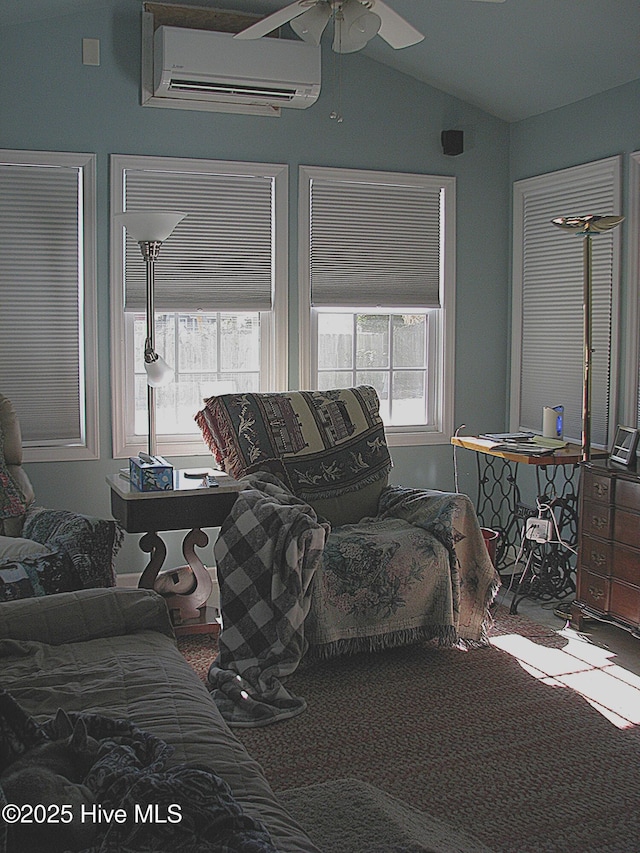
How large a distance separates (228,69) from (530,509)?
2619 millimetres

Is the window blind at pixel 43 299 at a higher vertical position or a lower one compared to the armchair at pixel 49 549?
higher

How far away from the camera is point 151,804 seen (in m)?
1.24

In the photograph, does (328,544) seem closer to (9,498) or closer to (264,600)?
(264,600)

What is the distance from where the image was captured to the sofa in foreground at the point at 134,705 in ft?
4.10

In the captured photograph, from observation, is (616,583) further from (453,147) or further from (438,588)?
(453,147)

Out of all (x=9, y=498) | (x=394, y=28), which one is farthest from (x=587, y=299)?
(x=9, y=498)

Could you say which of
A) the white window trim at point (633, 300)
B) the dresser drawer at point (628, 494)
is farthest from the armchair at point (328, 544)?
the white window trim at point (633, 300)

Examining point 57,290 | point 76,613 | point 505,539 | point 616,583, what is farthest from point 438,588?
point 57,290

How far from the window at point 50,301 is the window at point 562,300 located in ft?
7.74

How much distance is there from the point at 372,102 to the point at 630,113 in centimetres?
134

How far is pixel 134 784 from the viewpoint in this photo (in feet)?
4.22

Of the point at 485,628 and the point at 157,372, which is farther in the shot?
the point at 157,372

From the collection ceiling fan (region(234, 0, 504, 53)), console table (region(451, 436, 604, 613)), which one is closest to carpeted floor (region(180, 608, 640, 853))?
console table (region(451, 436, 604, 613))

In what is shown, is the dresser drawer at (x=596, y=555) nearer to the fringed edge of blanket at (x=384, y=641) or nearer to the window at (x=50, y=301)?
the fringed edge of blanket at (x=384, y=641)
